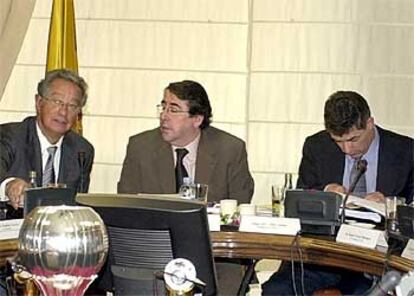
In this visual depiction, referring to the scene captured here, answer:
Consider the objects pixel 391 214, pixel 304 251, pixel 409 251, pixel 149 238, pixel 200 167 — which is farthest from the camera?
pixel 200 167

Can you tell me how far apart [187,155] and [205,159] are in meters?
0.09

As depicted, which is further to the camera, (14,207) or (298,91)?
(298,91)

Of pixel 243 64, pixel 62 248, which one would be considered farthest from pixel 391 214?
pixel 243 64

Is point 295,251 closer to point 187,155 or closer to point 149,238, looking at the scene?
point 149,238

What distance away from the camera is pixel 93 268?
1.42m

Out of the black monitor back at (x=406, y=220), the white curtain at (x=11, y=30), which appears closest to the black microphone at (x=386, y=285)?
the black monitor back at (x=406, y=220)

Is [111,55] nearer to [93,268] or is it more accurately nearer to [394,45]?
[394,45]

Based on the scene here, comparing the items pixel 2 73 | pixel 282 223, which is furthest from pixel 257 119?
pixel 282 223

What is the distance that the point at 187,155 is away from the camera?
351 centimetres

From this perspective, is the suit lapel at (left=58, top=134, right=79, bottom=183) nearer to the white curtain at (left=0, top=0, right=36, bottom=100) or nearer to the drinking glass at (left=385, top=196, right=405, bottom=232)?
the white curtain at (left=0, top=0, right=36, bottom=100)

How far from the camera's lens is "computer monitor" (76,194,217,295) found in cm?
178

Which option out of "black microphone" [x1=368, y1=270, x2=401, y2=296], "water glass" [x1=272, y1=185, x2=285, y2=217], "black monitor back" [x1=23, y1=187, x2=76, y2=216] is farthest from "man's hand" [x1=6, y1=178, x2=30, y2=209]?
"black microphone" [x1=368, y1=270, x2=401, y2=296]

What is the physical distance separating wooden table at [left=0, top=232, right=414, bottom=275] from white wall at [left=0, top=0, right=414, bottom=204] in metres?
1.69

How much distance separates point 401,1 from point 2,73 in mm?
2203
